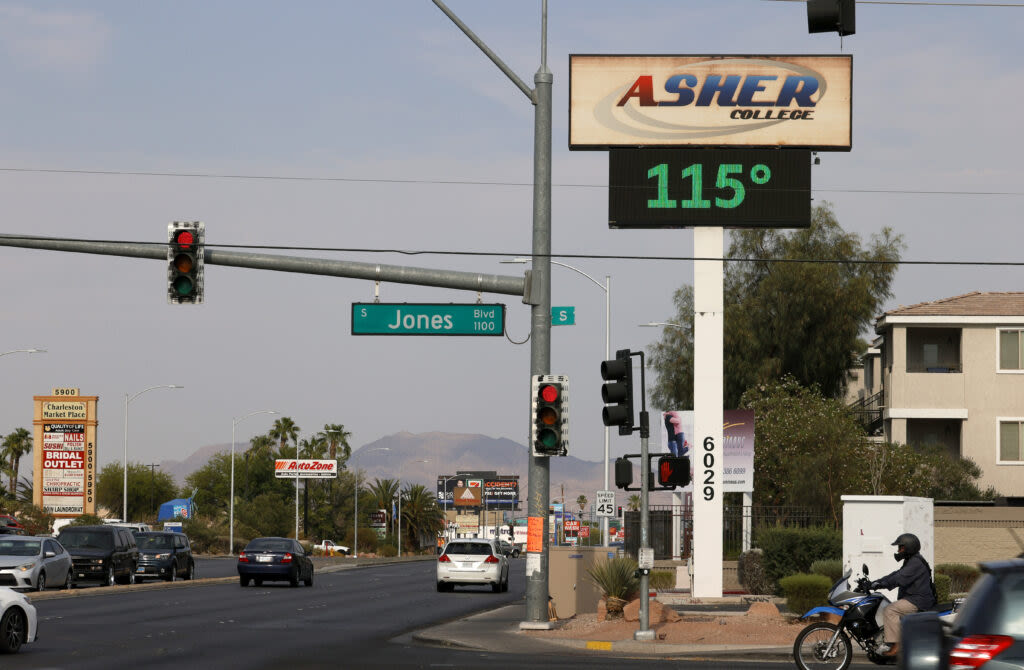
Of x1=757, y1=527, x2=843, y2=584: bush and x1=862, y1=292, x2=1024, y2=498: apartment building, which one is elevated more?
x1=862, y1=292, x2=1024, y2=498: apartment building

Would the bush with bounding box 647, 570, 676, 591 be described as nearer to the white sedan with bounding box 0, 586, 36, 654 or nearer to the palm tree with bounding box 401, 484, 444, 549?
the white sedan with bounding box 0, 586, 36, 654

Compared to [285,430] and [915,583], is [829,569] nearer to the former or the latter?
[915,583]

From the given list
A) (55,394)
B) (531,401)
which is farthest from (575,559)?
(55,394)

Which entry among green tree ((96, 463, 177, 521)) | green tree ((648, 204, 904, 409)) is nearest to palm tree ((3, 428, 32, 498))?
green tree ((96, 463, 177, 521))

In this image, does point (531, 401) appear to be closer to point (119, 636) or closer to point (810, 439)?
point (119, 636)

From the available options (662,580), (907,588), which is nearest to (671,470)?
(907,588)

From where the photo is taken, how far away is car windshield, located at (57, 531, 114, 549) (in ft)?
140

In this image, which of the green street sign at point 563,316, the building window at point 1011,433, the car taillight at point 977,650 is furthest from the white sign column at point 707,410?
the building window at point 1011,433

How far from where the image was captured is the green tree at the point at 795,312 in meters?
59.0

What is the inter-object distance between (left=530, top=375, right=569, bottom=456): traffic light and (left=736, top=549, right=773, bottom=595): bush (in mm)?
11339

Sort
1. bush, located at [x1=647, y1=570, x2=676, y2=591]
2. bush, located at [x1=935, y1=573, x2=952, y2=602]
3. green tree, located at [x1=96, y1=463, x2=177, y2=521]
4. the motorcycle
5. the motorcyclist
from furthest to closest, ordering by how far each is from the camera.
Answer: green tree, located at [x1=96, y1=463, x2=177, y2=521] → bush, located at [x1=647, y1=570, x2=676, y2=591] → bush, located at [x1=935, y1=573, x2=952, y2=602] → the motorcycle → the motorcyclist

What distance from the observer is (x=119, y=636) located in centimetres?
2333

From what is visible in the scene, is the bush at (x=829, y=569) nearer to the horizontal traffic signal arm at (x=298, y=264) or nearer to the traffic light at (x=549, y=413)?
the traffic light at (x=549, y=413)

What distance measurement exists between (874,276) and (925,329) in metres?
3.84
